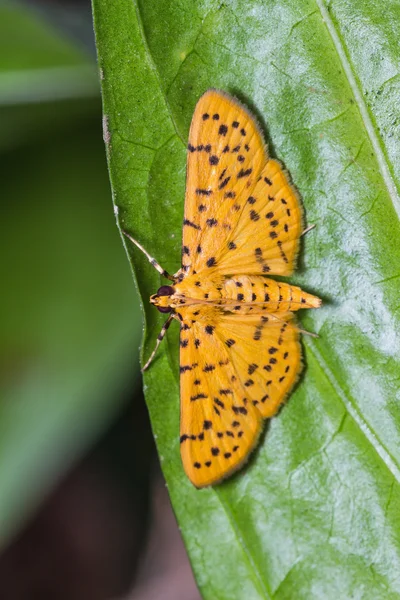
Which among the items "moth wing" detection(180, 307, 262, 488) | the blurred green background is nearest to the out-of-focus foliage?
the blurred green background

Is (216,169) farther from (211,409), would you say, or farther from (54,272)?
(54,272)

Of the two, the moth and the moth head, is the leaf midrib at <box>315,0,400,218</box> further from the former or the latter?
the moth head

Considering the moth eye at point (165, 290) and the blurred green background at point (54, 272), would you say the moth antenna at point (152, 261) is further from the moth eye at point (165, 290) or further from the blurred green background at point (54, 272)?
the blurred green background at point (54, 272)

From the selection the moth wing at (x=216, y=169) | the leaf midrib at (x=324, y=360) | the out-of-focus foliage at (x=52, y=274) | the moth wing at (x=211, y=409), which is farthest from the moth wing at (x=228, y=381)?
the out-of-focus foliage at (x=52, y=274)

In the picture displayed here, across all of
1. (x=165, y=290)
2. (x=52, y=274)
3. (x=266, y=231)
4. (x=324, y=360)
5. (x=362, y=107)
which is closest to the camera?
(x=362, y=107)

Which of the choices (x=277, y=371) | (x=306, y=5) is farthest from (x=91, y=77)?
(x=277, y=371)

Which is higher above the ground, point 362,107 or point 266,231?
point 362,107

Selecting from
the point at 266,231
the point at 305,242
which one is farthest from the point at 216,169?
the point at 305,242

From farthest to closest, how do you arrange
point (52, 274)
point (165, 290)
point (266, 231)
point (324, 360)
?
point (52, 274), point (266, 231), point (165, 290), point (324, 360)
